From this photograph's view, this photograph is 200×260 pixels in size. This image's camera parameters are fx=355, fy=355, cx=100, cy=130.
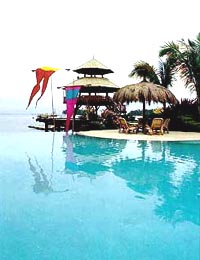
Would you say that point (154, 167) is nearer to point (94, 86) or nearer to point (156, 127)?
point (156, 127)

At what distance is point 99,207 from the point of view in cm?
564

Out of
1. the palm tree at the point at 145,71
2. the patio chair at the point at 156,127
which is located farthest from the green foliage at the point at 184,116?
the patio chair at the point at 156,127

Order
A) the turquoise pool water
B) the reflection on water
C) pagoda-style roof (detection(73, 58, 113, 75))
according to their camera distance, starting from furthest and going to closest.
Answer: pagoda-style roof (detection(73, 58, 113, 75)), the reflection on water, the turquoise pool water

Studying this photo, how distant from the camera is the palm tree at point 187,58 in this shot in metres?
19.4

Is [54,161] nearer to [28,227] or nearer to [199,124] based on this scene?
[28,227]

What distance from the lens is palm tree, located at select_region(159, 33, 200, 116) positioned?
765 inches

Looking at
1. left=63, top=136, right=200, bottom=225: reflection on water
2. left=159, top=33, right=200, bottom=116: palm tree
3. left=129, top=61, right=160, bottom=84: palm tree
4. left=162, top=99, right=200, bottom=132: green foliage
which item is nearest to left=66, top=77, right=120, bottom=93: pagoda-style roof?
left=129, top=61, right=160, bottom=84: palm tree

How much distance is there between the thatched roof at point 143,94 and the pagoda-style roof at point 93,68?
5945 millimetres

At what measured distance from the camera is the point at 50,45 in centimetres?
2041

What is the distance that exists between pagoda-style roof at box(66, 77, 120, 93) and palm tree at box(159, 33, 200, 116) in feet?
14.1

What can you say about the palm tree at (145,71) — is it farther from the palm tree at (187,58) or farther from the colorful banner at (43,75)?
the colorful banner at (43,75)

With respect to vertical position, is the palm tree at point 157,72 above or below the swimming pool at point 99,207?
above

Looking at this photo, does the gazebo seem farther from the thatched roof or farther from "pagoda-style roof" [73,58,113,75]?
the thatched roof

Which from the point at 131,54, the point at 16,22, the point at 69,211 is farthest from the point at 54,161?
the point at 131,54
